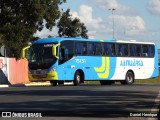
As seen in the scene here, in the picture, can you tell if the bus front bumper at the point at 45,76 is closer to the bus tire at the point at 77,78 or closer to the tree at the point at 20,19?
the bus tire at the point at 77,78

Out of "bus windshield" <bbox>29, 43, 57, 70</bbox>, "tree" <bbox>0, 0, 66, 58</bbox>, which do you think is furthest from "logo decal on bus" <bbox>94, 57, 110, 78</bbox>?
"tree" <bbox>0, 0, 66, 58</bbox>

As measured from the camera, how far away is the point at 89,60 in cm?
3447

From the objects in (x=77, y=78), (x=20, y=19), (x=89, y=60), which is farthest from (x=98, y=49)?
(x=20, y=19)

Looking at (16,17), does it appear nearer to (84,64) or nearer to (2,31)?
(2,31)

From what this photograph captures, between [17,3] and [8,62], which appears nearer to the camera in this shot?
[8,62]

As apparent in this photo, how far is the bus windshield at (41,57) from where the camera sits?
106ft

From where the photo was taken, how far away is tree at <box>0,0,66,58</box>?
47406 mm

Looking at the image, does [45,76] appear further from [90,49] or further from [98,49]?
[98,49]

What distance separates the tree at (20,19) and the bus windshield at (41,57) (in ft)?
46.6

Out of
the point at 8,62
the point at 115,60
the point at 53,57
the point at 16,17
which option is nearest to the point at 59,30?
the point at 16,17

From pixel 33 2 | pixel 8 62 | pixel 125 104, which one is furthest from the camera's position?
pixel 33 2

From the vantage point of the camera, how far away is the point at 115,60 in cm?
3656

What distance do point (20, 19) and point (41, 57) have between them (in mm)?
16661

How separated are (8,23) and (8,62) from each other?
5.38 meters
